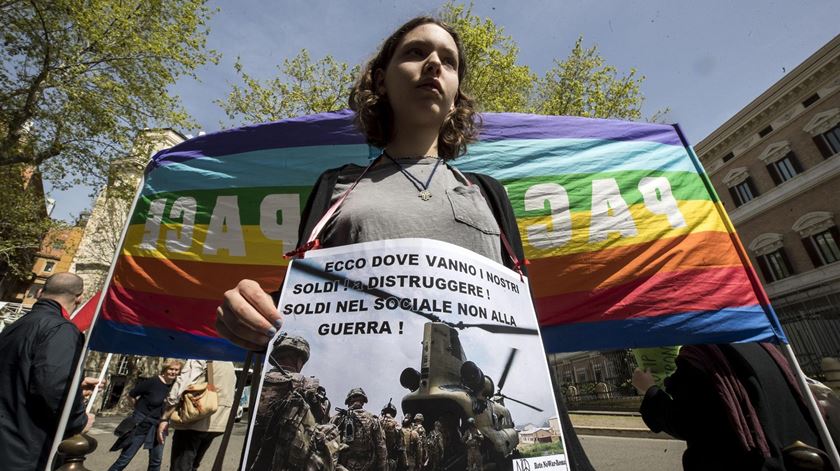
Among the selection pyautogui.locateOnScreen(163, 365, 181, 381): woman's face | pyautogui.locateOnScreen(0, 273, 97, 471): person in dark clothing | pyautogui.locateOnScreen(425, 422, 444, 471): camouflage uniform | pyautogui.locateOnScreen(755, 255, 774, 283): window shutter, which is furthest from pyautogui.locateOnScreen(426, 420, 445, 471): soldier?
pyautogui.locateOnScreen(755, 255, 774, 283): window shutter

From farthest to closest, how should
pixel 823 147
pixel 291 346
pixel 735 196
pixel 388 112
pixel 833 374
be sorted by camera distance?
pixel 735 196, pixel 823 147, pixel 833 374, pixel 388 112, pixel 291 346

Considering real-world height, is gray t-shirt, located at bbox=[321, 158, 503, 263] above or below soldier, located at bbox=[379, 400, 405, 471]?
above

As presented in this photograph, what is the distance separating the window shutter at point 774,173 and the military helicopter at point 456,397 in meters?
27.7

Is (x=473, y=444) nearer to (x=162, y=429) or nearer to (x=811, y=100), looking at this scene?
(x=162, y=429)

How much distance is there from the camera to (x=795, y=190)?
2016 centimetres

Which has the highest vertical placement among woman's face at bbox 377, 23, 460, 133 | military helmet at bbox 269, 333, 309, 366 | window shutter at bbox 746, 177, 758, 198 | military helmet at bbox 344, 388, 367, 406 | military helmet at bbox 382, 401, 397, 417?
window shutter at bbox 746, 177, 758, 198

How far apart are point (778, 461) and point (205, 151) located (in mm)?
4305

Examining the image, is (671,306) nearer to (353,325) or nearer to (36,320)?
(353,325)

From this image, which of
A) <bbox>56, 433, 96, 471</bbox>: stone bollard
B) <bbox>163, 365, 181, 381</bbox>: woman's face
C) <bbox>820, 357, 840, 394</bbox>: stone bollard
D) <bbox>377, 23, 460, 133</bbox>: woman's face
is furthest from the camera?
<bbox>163, 365, 181, 381</bbox>: woman's face

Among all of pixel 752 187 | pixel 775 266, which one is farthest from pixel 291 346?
pixel 752 187

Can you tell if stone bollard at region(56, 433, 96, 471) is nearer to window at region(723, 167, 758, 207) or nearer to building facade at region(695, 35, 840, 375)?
building facade at region(695, 35, 840, 375)

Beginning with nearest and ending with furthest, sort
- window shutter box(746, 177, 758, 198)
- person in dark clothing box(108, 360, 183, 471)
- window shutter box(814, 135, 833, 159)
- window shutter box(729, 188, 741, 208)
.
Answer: person in dark clothing box(108, 360, 183, 471)
window shutter box(814, 135, 833, 159)
window shutter box(746, 177, 758, 198)
window shutter box(729, 188, 741, 208)

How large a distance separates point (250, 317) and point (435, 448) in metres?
0.40

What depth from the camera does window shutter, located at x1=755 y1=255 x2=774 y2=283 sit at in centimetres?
2161
